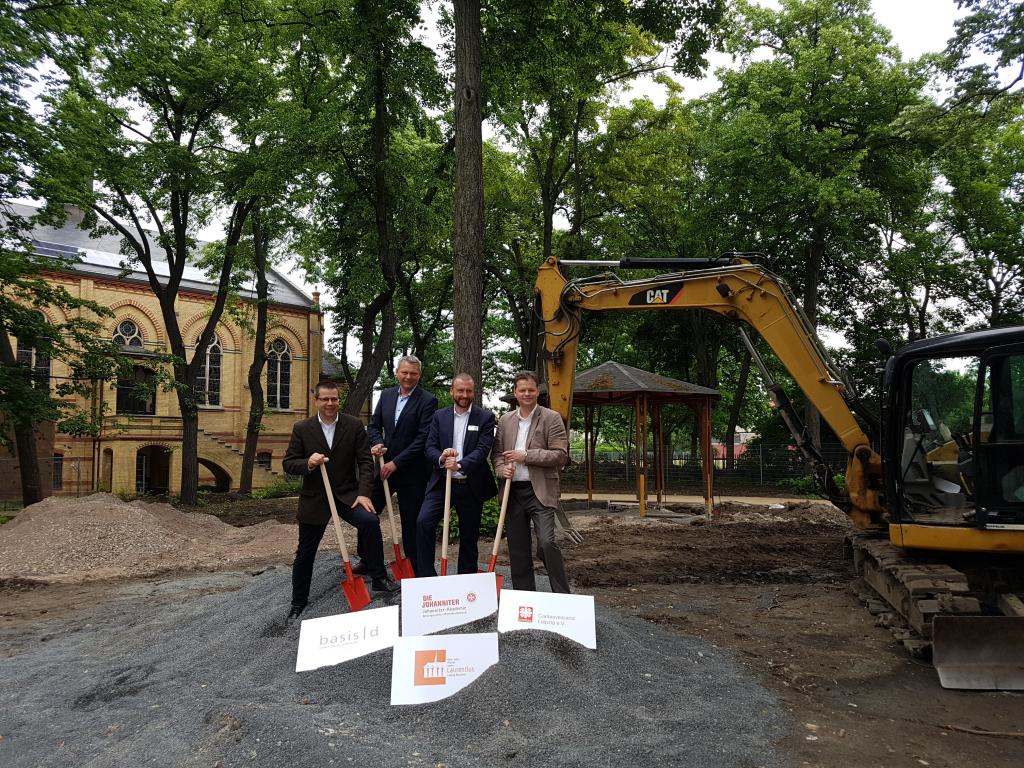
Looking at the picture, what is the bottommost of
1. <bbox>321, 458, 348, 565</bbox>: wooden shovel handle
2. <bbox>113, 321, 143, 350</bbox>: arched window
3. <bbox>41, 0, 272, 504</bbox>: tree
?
<bbox>321, 458, 348, 565</bbox>: wooden shovel handle

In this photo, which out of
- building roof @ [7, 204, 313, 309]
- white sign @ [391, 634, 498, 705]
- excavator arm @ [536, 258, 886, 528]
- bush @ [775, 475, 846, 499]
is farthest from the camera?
building roof @ [7, 204, 313, 309]

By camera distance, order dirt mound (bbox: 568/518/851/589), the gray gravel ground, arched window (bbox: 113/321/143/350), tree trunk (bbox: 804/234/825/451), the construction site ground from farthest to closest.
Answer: arched window (bbox: 113/321/143/350)
tree trunk (bbox: 804/234/825/451)
dirt mound (bbox: 568/518/851/589)
the construction site ground
the gray gravel ground

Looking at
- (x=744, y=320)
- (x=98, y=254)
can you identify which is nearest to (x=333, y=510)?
(x=744, y=320)

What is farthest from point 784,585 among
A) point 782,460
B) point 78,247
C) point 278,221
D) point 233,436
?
point 78,247

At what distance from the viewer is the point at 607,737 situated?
3824 mm

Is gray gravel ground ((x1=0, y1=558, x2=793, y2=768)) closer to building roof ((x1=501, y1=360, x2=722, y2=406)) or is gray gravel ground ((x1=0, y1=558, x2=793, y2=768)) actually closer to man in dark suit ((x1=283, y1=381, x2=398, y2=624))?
man in dark suit ((x1=283, y1=381, x2=398, y2=624))

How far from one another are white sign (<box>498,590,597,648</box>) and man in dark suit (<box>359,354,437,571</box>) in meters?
1.63

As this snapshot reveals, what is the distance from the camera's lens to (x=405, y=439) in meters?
6.09

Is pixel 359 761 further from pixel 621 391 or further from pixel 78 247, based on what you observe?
pixel 78 247

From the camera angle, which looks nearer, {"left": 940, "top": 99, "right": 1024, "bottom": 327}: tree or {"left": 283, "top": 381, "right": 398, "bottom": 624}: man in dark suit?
{"left": 283, "top": 381, "right": 398, "bottom": 624}: man in dark suit

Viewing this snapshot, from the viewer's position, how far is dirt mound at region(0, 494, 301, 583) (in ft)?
33.2

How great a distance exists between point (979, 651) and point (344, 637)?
446 cm

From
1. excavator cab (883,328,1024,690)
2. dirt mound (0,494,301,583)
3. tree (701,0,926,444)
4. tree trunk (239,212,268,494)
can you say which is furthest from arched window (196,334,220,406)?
excavator cab (883,328,1024,690)

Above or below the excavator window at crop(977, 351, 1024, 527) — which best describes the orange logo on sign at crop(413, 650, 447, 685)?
below
